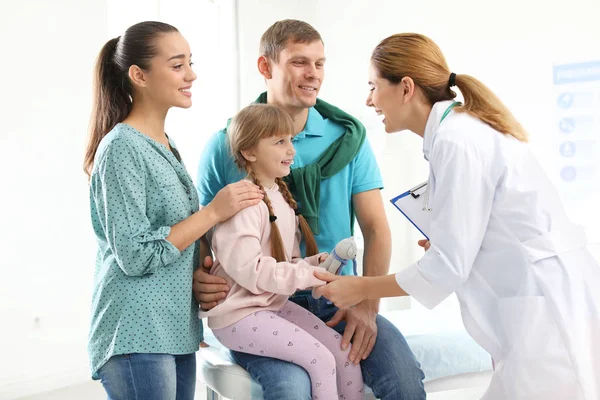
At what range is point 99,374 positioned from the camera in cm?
150

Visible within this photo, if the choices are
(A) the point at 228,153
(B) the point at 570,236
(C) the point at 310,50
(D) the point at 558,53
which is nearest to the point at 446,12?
(D) the point at 558,53

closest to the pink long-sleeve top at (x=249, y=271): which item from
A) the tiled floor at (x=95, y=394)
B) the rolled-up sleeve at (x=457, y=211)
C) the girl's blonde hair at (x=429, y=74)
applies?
the rolled-up sleeve at (x=457, y=211)

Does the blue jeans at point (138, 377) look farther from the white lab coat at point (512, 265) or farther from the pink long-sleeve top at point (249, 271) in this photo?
the white lab coat at point (512, 265)

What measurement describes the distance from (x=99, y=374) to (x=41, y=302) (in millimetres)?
2032

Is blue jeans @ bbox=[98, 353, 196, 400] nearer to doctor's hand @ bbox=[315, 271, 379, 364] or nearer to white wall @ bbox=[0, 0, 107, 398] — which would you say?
doctor's hand @ bbox=[315, 271, 379, 364]

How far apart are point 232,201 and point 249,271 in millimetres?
169

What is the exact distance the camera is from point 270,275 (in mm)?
1596

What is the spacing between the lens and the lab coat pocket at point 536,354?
139cm

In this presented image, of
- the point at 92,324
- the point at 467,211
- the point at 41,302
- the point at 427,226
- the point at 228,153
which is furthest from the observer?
the point at 41,302

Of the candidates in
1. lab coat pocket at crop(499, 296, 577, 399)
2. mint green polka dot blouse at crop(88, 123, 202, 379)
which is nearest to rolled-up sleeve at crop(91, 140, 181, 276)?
mint green polka dot blouse at crop(88, 123, 202, 379)

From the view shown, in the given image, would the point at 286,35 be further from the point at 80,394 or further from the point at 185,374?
the point at 80,394

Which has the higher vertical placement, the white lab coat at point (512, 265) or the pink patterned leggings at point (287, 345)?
the white lab coat at point (512, 265)

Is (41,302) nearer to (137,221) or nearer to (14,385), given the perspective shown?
(14,385)

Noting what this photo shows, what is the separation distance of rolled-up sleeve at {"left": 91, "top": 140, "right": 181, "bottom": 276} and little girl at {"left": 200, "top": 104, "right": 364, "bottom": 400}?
0.21 m
